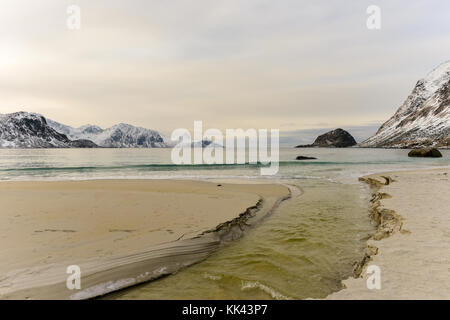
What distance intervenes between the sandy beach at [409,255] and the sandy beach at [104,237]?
13.7 feet

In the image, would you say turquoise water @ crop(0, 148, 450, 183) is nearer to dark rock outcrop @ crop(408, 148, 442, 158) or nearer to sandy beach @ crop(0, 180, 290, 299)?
dark rock outcrop @ crop(408, 148, 442, 158)

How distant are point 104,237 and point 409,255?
8215 millimetres

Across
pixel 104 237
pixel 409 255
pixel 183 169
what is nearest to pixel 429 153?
pixel 183 169

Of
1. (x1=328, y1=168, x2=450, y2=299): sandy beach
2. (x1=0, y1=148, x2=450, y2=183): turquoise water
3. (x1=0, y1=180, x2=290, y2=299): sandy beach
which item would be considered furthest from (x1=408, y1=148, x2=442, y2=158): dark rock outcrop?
(x1=0, y1=180, x2=290, y2=299): sandy beach

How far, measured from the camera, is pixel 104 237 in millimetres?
7441

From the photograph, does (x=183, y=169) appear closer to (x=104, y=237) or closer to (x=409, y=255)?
(x=104, y=237)

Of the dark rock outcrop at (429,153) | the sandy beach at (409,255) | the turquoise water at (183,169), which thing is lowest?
the turquoise water at (183,169)

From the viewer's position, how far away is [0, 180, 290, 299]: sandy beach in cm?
512

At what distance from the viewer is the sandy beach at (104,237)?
5117mm

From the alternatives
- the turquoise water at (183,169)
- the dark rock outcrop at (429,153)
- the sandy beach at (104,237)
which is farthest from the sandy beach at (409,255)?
the dark rock outcrop at (429,153)

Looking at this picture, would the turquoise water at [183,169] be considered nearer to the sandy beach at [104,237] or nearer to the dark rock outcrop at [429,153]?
the dark rock outcrop at [429,153]

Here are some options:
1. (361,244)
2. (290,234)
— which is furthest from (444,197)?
(290,234)
